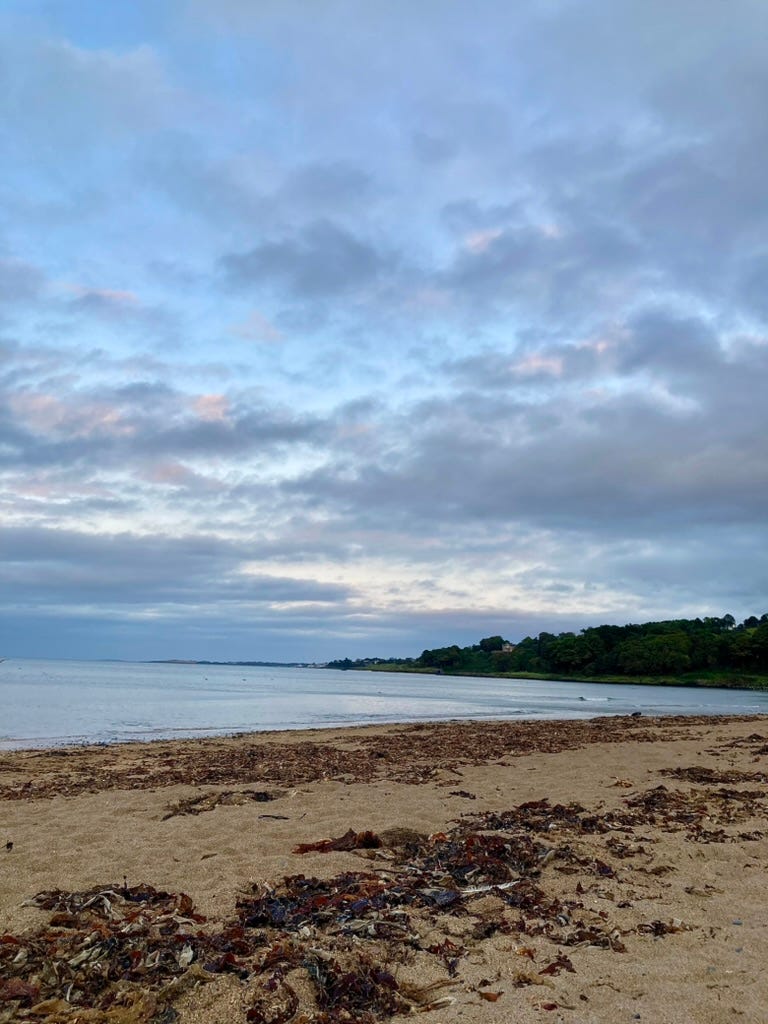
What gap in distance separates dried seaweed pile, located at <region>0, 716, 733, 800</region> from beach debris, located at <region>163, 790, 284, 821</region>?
133 centimetres

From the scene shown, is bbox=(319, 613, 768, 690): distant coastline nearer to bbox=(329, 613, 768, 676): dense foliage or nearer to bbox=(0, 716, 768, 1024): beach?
bbox=(329, 613, 768, 676): dense foliage

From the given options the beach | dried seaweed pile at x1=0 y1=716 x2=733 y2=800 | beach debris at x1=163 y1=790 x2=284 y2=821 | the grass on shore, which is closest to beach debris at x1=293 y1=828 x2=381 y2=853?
the beach

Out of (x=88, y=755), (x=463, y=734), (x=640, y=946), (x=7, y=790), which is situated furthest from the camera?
(x=463, y=734)

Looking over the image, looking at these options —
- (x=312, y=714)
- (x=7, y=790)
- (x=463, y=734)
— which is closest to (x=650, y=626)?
(x=312, y=714)

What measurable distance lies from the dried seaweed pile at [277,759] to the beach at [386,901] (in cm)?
52

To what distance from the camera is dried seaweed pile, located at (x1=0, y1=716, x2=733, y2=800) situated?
538 inches

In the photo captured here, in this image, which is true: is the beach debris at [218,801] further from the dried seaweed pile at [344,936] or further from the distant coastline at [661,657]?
the distant coastline at [661,657]

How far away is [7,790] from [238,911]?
29.2 ft

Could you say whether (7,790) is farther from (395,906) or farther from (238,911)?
(395,906)

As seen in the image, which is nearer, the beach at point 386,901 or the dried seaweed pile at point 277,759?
the beach at point 386,901

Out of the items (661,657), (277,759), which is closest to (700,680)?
(661,657)

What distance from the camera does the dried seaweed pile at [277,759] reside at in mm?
13656

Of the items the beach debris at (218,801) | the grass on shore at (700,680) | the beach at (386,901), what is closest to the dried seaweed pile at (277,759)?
the beach at (386,901)

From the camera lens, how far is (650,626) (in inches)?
6905
